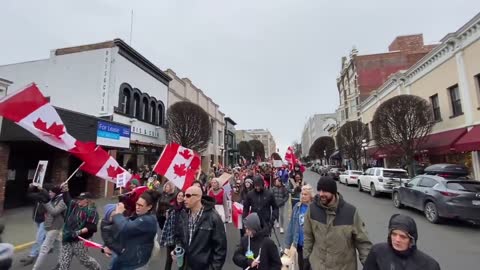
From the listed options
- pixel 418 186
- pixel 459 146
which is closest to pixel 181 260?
pixel 418 186

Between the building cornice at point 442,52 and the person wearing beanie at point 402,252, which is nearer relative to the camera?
the person wearing beanie at point 402,252

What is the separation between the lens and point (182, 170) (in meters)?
6.19

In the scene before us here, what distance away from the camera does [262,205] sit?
584 centimetres

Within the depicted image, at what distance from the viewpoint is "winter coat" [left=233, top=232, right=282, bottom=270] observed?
334cm

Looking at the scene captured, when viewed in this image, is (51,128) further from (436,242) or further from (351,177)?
(351,177)

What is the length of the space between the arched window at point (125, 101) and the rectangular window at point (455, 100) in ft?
71.0

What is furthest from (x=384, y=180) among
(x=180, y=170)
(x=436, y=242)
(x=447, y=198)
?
(x=180, y=170)

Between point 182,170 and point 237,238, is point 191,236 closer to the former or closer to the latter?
point 182,170

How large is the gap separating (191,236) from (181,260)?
0.34 m

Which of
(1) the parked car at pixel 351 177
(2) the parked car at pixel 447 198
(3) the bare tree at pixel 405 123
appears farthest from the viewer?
(1) the parked car at pixel 351 177

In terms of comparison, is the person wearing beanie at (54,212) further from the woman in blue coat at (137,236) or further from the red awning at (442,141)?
the red awning at (442,141)

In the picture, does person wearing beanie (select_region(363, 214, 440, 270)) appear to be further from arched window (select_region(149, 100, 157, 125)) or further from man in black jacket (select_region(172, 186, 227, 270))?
A: arched window (select_region(149, 100, 157, 125))

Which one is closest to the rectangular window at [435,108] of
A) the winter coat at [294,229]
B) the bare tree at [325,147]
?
the winter coat at [294,229]

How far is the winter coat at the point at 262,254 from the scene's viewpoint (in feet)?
10.9
